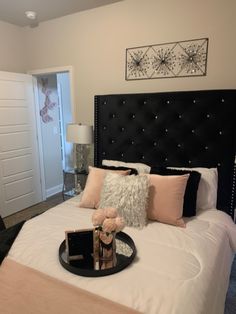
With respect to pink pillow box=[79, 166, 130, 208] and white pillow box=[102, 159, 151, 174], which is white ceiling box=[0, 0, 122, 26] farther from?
pink pillow box=[79, 166, 130, 208]

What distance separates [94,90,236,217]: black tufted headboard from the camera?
2.36 m

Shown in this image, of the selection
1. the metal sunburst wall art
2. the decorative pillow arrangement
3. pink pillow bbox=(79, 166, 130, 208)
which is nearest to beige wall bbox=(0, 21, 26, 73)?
the metal sunburst wall art

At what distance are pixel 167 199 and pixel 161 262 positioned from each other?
2.10 feet

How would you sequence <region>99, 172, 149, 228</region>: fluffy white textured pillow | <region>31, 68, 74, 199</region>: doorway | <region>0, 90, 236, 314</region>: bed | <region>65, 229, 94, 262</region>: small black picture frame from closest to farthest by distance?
<region>0, 90, 236, 314</region>: bed → <region>65, 229, 94, 262</region>: small black picture frame → <region>99, 172, 149, 228</region>: fluffy white textured pillow → <region>31, 68, 74, 199</region>: doorway

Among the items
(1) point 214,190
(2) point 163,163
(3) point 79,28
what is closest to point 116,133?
(2) point 163,163

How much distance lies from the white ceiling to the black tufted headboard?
3.59 feet

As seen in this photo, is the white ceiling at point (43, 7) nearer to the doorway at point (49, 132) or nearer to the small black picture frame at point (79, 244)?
the doorway at point (49, 132)

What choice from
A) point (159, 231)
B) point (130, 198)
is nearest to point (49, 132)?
point (130, 198)

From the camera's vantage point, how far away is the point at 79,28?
10.4ft

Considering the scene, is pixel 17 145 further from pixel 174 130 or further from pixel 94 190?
pixel 174 130

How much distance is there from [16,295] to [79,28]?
3.05 m

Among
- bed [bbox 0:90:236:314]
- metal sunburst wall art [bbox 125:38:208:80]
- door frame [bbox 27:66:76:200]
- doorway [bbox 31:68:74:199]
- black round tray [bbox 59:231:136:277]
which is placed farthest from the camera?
doorway [bbox 31:68:74:199]

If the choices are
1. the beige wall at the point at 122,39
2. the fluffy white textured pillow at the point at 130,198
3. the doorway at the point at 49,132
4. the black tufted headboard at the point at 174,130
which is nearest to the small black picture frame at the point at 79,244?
the fluffy white textured pillow at the point at 130,198

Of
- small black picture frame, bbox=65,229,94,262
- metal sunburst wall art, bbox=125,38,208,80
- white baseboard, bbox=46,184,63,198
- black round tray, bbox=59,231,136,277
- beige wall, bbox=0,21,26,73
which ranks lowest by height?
white baseboard, bbox=46,184,63,198
